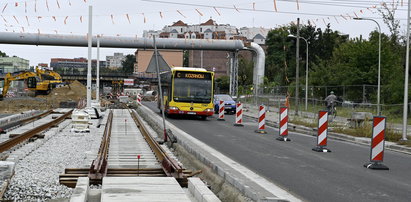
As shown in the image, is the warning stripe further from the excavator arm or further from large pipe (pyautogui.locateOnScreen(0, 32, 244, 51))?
the excavator arm

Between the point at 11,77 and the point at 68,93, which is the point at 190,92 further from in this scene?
the point at 68,93

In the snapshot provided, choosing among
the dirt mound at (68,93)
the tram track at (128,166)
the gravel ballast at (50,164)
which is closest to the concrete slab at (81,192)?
the gravel ballast at (50,164)

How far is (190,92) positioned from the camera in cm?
3269

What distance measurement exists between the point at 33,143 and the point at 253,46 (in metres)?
42.5

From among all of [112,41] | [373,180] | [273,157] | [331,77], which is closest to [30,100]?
[112,41]

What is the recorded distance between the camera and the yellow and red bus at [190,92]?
106 ft

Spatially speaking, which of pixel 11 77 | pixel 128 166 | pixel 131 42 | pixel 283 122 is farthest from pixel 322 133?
pixel 11 77

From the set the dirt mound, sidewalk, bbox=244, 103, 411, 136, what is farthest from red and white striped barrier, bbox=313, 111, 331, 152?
the dirt mound

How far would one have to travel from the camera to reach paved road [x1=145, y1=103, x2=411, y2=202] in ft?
30.9

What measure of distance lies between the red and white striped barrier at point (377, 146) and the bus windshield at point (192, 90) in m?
19.8

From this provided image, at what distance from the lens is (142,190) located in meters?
8.16

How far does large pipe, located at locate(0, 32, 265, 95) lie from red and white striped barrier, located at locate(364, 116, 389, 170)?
124ft

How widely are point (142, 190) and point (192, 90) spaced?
2463 cm

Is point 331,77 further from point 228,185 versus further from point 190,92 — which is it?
point 228,185
